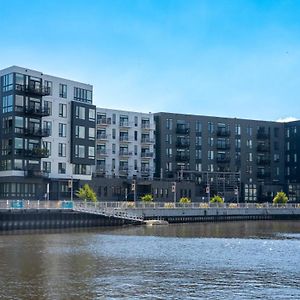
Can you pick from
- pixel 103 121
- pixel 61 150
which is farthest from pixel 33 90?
pixel 103 121

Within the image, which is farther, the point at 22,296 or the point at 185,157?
the point at 185,157

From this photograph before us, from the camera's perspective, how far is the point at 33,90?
305ft

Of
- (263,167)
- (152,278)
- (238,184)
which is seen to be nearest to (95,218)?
(152,278)

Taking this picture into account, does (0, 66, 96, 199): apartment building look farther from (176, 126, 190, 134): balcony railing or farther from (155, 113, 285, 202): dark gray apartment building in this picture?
(176, 126, 190, 134): balcony railing

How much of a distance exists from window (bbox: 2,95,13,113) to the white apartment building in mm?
28234

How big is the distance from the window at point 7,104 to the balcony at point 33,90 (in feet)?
6.03

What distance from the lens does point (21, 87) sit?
302 feet

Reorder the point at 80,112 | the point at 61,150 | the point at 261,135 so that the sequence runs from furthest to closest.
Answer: the point at 261,135 → the point at 80,112 → the point at 61,150

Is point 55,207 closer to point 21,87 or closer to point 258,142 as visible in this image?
point 21,87

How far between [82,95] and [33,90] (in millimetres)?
11939

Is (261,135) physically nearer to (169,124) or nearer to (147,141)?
(169,124)

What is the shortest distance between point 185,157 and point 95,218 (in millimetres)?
54395

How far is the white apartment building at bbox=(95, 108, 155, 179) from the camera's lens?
11912 cm

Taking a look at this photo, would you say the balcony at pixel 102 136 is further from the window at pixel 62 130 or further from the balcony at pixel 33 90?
the balcony at pixel 33 90
